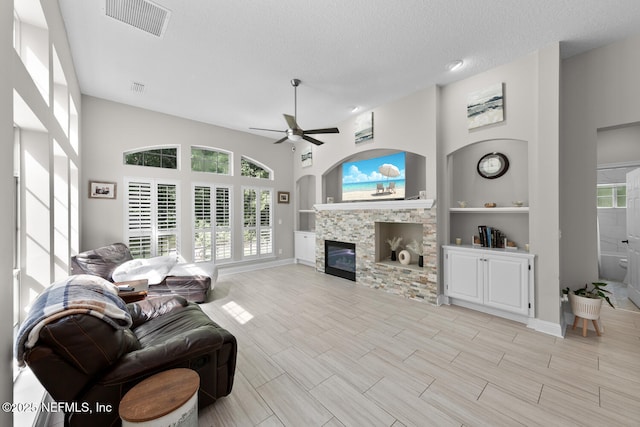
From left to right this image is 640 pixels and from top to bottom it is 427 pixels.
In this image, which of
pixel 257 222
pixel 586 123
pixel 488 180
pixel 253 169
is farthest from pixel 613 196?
pixel 253 169

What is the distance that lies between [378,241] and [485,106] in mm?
2643

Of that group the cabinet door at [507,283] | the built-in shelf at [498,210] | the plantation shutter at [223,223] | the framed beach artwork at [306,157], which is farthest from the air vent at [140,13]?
the cabinet door at [507,283]

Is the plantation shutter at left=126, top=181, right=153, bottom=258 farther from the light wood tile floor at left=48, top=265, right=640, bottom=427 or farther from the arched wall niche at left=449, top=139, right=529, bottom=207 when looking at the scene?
the arched wall niche at left=449, top=139, right=529, bottom=207

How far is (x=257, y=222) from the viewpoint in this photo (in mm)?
6293

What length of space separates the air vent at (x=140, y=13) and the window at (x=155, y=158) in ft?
9.15

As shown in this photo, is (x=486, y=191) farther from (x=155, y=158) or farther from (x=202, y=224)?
(x=155, y=158)

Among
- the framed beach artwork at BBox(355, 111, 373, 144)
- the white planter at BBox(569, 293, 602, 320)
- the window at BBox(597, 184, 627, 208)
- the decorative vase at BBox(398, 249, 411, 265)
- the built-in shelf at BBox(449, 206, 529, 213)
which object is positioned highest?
the framed beach artwork at BBox(355, 111, 373, 144)

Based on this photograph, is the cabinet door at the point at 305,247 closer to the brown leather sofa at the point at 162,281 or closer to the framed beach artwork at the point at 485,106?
the brown leather sofa at the point at 162,281

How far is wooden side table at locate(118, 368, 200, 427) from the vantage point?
4.09ft

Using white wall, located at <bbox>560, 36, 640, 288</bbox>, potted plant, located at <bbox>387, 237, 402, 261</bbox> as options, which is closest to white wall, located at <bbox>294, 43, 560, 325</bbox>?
white wall, located at <bbox>560, 36, 640, 288</bbox>

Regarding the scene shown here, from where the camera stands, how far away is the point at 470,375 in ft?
7.10

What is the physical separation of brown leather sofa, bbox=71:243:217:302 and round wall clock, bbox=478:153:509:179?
4.61 m

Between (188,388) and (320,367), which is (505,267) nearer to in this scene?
(320,367)

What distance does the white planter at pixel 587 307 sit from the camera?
2.74 metres
